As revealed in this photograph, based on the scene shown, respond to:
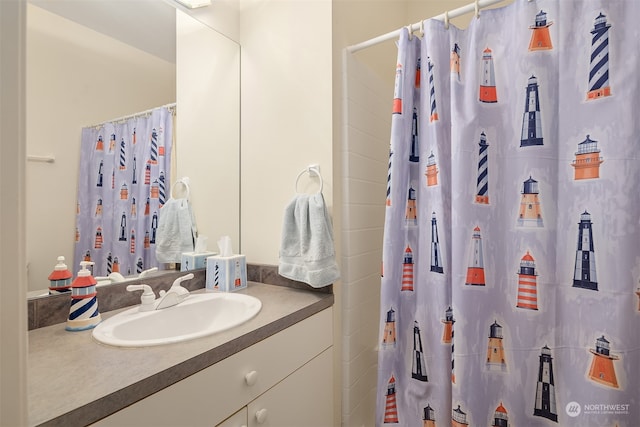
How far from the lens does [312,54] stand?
131cm

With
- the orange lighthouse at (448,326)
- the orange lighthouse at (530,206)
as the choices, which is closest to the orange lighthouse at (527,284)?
the orange lighthouse at (530,206)

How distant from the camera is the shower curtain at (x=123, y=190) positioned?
1028 millimetres

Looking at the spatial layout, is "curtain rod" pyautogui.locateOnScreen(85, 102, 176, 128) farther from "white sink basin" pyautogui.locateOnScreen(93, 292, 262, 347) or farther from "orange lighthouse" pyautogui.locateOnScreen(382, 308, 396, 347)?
"orange lighthouse" pyautogui.locateOnScreen(382, 308, 396, 347)

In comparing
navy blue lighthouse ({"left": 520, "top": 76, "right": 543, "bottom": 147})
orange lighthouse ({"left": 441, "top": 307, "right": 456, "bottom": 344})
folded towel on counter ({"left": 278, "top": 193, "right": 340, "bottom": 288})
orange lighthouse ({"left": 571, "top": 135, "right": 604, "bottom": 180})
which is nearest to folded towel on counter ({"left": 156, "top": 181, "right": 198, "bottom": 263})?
folded towel on counter ({"left": 278, "top": 193, "right": 340, "bottom": 288})

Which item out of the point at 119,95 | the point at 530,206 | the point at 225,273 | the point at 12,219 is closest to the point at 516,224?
the point at 530,206

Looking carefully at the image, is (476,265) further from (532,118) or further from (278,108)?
(278,108)

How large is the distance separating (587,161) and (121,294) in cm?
157

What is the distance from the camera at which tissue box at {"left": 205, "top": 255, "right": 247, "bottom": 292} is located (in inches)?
50.7

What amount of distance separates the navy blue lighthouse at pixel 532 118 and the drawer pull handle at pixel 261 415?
116cm

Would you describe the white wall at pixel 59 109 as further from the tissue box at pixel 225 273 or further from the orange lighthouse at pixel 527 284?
the orange lighthouse at pixel 527 284

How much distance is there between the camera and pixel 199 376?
0.73 metres

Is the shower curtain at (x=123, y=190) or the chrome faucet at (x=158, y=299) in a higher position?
the shower curtain at (x=123, y=190)

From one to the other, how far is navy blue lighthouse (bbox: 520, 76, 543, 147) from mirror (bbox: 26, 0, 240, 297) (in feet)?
3.97

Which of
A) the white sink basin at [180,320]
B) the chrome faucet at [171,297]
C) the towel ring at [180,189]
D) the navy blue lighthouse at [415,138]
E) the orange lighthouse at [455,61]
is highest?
the orange lighthouse at [455,61]
